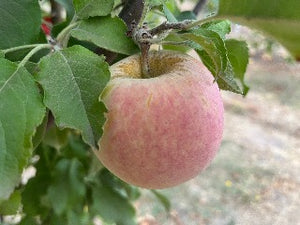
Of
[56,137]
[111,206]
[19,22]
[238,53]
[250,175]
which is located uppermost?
[19,22]

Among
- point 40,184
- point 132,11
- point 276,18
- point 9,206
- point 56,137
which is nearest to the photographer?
point 276,18

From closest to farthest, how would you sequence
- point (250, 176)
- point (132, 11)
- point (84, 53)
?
point (84, 53)
point (132, 11)
point (250, 176)

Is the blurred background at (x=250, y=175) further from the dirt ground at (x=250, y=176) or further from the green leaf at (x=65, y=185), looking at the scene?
the green leaf at (x=65, y=185)

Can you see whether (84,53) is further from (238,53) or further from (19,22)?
(238,53)

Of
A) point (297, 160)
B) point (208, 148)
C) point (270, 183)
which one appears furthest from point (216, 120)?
point (297, 160)

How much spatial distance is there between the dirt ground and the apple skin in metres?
1.78

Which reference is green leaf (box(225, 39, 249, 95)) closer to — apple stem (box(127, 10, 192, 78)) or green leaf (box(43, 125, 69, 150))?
apple stem (box(127, 10, 192, 78))

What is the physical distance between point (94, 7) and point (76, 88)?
0.37 ft

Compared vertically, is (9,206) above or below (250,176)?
above

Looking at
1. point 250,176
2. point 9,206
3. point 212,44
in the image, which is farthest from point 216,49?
point 250,176

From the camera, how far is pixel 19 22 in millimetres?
607

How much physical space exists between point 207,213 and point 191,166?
223 centimetres

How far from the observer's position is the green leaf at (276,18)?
1.41ft

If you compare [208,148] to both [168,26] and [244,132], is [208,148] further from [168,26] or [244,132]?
[244,132]
